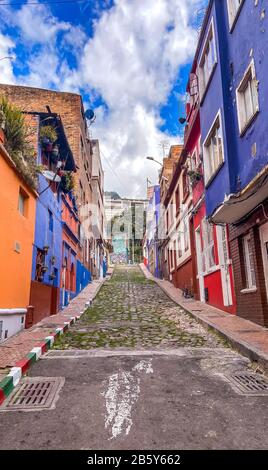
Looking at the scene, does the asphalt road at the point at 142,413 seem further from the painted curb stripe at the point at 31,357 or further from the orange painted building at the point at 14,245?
the orange painted building at the point at 14,245

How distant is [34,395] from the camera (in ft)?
14.1

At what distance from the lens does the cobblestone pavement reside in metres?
7.64

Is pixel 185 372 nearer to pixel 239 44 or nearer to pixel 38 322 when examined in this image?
pixel 38 322

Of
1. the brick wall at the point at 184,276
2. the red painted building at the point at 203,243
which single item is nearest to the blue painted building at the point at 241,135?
the red painted building at the point at 203,243

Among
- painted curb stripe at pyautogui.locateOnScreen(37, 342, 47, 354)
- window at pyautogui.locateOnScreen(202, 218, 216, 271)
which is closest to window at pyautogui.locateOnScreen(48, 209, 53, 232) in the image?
window at pyautogui.locateOnScreen(202, 218, 216, 271)

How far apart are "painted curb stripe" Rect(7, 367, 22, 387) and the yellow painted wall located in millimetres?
2948

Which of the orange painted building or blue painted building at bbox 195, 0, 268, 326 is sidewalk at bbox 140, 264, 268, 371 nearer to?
blue painted building at bbox 195, 0, 268, 326

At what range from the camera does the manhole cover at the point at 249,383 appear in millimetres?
4346

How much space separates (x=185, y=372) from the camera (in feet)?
17.1

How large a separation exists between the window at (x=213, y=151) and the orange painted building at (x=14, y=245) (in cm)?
608

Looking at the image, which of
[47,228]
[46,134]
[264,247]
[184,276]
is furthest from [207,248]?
[46,134]
